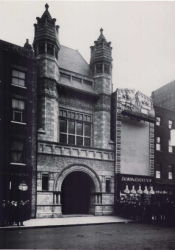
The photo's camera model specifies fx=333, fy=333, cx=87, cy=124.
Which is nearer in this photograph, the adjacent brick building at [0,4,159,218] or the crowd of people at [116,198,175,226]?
the crowd of people at [116,198,175,226]

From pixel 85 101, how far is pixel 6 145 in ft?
29.3

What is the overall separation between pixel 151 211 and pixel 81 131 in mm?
9117

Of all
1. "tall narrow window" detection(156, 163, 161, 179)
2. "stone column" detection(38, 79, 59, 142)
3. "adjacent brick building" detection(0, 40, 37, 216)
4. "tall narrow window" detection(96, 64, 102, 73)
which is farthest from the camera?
"tall narrow window" detection(156, 163, 161, 179)

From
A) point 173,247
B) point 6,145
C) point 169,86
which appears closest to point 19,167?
point 6,145

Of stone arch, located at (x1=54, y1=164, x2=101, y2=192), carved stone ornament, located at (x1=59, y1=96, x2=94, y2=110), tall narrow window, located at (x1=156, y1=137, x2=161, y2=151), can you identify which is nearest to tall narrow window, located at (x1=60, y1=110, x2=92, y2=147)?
carved stone ornament, located at (x1=59, y1=96, x2=94, y2=110)

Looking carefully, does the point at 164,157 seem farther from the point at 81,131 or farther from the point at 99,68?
the point at 99,68

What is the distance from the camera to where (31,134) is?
957 inches

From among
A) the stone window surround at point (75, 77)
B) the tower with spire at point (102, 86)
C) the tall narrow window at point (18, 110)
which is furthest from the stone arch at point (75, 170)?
the stone window surround at point (75, 77)

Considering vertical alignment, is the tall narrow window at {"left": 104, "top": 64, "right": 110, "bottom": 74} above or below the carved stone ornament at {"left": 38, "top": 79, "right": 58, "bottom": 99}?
above

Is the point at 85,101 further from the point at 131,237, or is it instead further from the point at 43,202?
the point at 131,237

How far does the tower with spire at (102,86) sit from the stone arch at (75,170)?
2637 millimetres

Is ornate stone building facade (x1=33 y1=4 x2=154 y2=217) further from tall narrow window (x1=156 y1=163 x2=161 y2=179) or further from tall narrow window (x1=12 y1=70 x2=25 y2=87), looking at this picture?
tall narrow window (x1=156 y1=163 x2=161 y2=179)

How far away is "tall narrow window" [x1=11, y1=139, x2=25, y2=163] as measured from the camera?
2336 cm

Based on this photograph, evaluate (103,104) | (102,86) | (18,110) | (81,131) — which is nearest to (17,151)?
(18,110)
